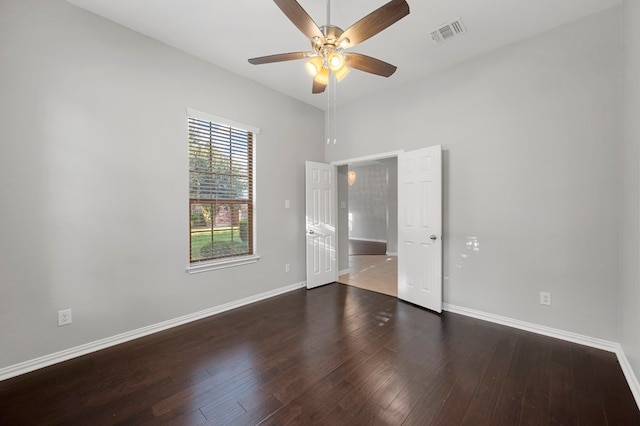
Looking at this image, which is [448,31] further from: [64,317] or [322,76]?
[64,317]

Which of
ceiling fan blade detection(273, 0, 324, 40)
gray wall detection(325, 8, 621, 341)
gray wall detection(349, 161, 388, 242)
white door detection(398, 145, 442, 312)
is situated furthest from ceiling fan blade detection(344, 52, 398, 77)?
gray wall detection(349, 161, 388, 242)

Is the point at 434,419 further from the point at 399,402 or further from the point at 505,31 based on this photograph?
the point at 505,31

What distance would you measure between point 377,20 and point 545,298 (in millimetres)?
3000

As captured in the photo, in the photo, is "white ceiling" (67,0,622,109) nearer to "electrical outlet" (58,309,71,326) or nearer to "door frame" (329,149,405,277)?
"door frame" (329,149,405,277)

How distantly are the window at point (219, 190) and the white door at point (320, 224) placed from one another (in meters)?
1.00

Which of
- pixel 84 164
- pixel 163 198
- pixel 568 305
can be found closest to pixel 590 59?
pixel 568 305

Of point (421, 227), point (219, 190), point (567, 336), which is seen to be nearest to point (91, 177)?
point (219, 190)

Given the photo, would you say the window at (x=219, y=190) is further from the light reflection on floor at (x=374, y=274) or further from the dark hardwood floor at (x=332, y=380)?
the light reflection on floor at (x=374, y=274)

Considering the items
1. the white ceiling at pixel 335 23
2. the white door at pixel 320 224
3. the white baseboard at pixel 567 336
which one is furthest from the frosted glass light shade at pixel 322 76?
the white baseboard at pixel 567 336

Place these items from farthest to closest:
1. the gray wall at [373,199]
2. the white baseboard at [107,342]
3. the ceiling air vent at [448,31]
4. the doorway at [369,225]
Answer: the gray wall at [373,199], the doorway at [369,225], the ceiling air vent at [448,31], the white baseboard at [107,342]

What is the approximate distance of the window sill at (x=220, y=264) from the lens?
303cm

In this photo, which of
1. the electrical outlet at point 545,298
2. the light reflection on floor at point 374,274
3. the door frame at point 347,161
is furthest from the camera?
the light reflection on floor at point 374,274

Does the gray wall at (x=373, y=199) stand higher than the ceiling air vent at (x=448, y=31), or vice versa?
the ceiling air vent at (x=448, y=31)

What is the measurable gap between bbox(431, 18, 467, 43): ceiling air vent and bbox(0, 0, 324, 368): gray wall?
2471 mm
